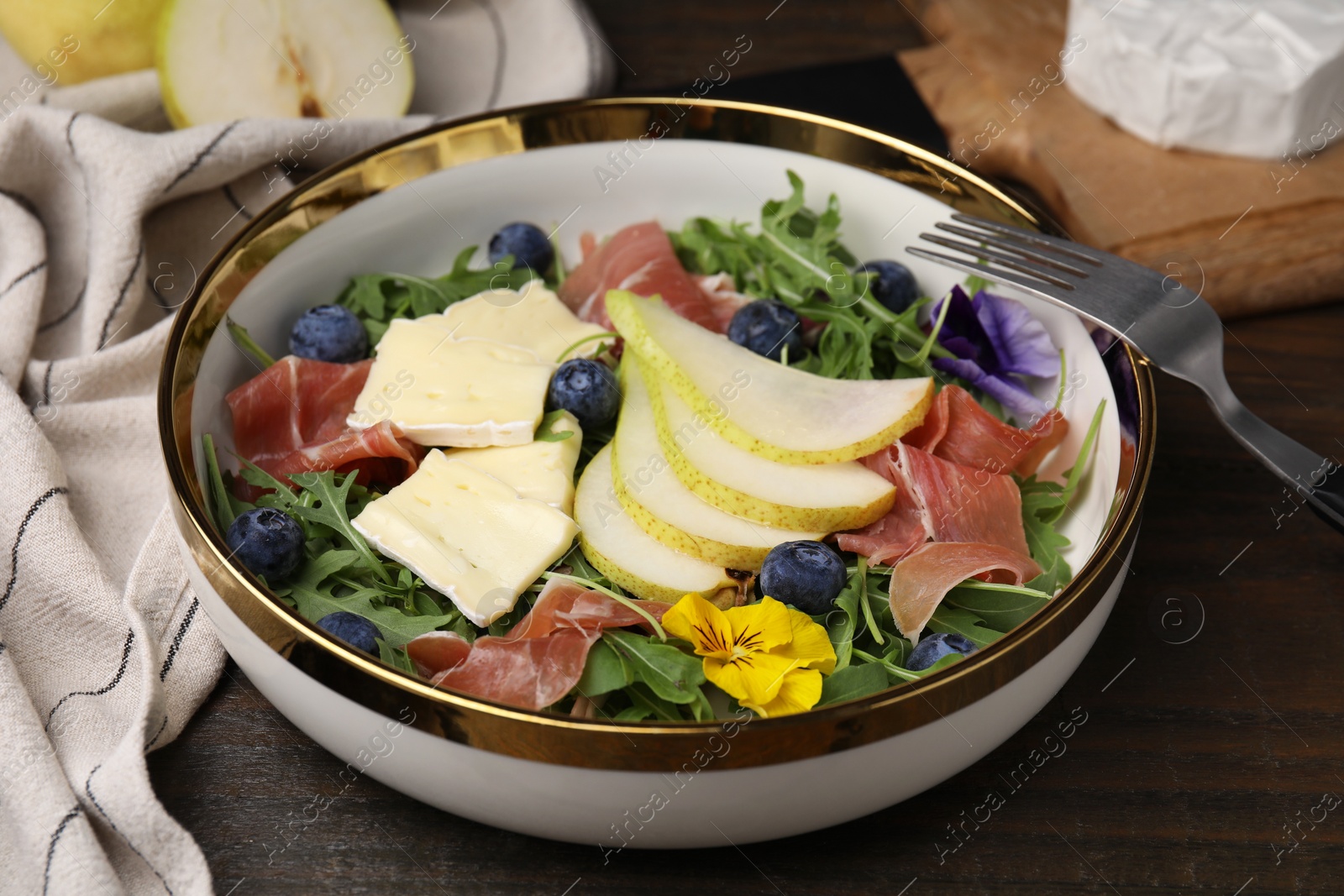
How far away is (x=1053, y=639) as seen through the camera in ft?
3.96

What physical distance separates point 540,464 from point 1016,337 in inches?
30.3

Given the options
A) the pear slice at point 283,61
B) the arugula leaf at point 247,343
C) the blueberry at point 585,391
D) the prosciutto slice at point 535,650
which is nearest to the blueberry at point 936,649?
the prosciutto slice at point 535,650

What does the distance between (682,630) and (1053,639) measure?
42 cm

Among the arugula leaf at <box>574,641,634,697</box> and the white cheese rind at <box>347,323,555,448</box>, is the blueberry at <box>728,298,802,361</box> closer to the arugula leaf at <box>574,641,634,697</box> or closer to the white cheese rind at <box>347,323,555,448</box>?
the white cheese rind at <box>347,323,555,448</box>

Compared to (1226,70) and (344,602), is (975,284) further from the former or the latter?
(344,602)

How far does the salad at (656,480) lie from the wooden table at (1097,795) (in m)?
0.16

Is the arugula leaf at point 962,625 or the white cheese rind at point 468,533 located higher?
the white cheese rind at point 468,533

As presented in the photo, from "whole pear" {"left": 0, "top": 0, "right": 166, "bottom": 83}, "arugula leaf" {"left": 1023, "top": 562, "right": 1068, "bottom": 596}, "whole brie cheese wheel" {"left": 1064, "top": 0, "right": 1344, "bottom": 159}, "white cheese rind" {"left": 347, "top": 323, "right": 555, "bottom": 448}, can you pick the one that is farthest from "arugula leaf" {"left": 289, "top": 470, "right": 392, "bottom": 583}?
"whole brie cheese wheel" {"left": 1064, "top": 0, "right": 1344, "bottom": 159}

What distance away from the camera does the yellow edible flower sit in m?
1.27

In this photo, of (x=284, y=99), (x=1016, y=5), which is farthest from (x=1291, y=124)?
(x=284, y=99)

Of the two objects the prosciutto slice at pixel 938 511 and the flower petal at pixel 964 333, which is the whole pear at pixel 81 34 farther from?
the prosciutto slice at pixel 938 511

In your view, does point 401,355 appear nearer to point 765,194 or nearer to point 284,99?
point 765,194

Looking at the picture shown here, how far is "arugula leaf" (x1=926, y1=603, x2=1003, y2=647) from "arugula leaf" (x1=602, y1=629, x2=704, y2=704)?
335 millimetres

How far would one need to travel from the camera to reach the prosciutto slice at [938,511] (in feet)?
4.89
